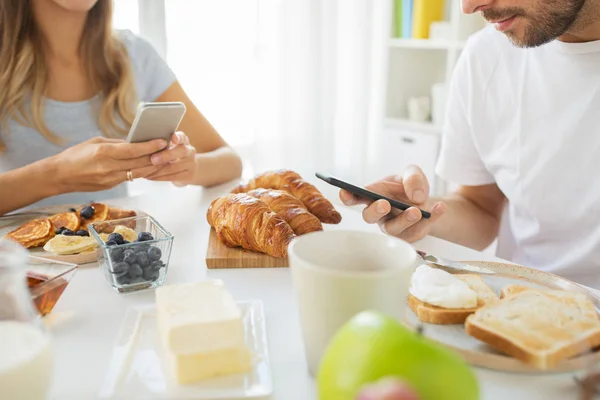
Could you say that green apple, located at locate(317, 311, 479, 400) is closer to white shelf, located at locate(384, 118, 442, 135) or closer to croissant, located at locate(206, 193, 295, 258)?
croissant, located at locate(206, 193, 295, 258)

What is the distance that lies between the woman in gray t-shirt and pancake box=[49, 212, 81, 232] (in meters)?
0.25

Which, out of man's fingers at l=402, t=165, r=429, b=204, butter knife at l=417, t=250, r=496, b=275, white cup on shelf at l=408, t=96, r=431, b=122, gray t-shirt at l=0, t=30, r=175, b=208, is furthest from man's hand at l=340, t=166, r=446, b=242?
white cup on shelf at l=408, t=96, r=431, b=122

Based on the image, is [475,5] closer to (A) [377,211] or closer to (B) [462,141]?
(B) [462,141]

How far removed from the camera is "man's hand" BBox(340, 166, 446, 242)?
3.16ft

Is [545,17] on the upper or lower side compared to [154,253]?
upper

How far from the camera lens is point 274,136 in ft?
9.42

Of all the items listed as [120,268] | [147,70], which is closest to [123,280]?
[120,268]

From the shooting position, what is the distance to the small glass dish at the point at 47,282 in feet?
2.29

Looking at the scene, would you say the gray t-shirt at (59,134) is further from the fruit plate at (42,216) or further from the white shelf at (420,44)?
the white shelf at (420,44)

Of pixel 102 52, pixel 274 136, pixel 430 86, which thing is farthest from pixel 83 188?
pixel 430 86

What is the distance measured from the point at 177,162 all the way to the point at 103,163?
0.18m

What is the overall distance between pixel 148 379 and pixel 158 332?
0.09 m

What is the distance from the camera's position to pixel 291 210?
1.02m

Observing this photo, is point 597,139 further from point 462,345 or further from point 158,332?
point 158,332
